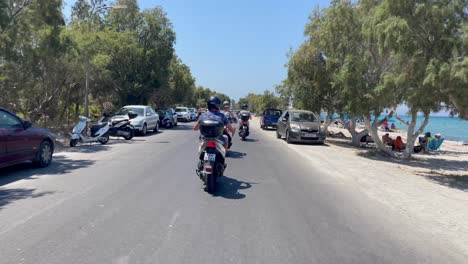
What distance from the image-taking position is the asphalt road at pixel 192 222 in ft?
14.8

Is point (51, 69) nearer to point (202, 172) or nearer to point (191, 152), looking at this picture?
point (191, 152)

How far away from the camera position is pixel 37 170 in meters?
9.82

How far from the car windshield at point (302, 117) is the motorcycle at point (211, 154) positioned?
13.8 meters

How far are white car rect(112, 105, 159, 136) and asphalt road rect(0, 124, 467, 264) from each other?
1184 cm

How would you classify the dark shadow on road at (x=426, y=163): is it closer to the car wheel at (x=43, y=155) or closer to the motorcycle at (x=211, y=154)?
the motorcycle at (x=211, y=154)

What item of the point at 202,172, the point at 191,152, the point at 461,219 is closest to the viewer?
the point at 461,219

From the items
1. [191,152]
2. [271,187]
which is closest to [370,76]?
[191,152]

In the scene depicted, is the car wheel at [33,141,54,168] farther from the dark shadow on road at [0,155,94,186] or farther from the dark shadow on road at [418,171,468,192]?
the dark shadow on road at [418,171,468,192]

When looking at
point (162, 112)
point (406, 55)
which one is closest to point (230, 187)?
point (406, 55)

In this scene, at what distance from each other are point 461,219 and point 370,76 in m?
11.3

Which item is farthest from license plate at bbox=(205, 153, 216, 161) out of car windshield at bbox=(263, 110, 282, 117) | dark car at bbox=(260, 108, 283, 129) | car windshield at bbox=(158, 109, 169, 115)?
car windshield at bbox=(263, 110, 282, 117)

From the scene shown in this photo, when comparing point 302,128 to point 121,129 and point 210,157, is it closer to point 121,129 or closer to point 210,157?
point 121,129

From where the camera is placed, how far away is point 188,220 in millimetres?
5738

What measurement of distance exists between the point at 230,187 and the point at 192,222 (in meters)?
2.62
